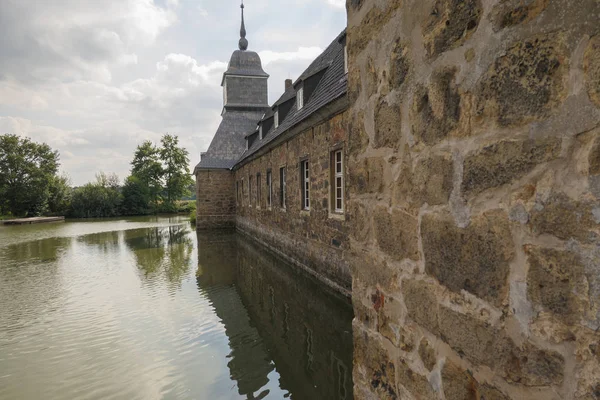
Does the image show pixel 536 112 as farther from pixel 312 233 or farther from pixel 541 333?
pixel 312 233

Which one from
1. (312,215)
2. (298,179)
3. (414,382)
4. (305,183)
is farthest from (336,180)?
(414,382)

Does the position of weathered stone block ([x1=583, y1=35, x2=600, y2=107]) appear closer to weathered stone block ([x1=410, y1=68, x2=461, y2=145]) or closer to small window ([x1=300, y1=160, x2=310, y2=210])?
weathered stone block ([x1=410, y1=68, x2=461, y2=145])

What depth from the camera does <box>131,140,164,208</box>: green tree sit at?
146ft

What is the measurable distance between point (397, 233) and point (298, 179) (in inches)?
324

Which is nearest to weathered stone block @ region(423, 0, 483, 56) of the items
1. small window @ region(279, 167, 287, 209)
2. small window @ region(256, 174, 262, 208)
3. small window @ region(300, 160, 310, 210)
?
small window @ region(300, 160, 310, 210)

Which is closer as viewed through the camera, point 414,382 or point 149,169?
point 414,382

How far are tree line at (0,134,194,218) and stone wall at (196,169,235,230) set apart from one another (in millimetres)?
Result: 22356

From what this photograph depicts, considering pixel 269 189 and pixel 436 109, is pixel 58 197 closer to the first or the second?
pixel 269 189

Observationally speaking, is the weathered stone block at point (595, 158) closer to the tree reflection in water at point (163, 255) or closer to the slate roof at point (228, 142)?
the tree reflection in water at point (163, 255)

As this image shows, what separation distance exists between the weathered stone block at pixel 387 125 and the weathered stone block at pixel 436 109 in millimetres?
111

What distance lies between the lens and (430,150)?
4.21 ft

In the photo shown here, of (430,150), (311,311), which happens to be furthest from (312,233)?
(430,150)

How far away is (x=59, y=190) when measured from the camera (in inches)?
1561

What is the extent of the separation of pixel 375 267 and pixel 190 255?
36.0 feet
